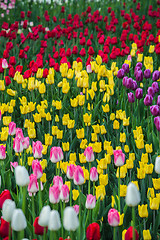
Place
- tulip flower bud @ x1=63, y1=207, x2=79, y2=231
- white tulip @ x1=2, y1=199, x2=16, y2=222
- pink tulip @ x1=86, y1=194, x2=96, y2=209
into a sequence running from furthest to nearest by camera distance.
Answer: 1. pink tulip @ x1=86, y1=194, x2=96, y2=209
2. white tulip @ x1=2, y1=199, x2=16, y2=222
3. tulip flower bud @ x1=63, y1=207, x2=79, y2=231

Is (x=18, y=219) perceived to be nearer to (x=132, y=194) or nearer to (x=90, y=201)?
(x=132, y=194)

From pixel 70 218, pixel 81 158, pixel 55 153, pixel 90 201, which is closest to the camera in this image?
pixel 70 218

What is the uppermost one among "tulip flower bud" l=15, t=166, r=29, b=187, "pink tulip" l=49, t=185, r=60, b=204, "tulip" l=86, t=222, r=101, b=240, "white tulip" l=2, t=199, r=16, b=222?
"tulip flower bud" l=15, t=166, r=29, b=187

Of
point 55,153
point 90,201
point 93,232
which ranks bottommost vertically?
point 93,232

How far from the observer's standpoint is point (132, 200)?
126 cm

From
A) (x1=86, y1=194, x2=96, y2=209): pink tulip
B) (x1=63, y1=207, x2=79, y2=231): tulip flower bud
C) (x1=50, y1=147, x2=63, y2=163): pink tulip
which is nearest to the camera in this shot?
(x1=63, y1=207, x2=79, y2=231): tulip flower bud

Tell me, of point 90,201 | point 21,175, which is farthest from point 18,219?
point 90,201

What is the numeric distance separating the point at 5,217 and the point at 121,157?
2.39ft

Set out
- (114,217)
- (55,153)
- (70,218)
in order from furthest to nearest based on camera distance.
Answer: (55,153)
(114,217)
(70,218)

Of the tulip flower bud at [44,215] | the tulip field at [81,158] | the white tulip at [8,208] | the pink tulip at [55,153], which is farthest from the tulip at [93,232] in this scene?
the pink tulip at [55,153]

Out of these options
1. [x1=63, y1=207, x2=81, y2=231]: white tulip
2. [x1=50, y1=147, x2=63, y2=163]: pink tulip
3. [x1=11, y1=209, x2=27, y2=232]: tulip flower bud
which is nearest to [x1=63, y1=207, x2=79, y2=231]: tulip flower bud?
[x1=63, y1=207, x2=81, y2=231]: white tulip

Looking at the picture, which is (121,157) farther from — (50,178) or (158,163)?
(50,178)

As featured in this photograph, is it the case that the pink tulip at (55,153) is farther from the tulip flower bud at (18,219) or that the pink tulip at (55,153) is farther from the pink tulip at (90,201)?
the tulip flower bud at (18,219)

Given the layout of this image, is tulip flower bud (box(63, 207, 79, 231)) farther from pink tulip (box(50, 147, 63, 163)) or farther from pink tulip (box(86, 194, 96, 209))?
pink tulip (box(50, 147, 63, 163))
